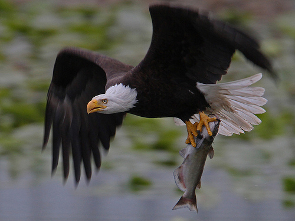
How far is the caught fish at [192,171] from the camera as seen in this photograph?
388 cm

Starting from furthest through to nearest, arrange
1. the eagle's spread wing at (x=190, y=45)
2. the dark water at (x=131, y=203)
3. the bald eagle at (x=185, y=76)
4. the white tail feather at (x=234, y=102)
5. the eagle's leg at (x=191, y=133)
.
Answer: the dark water at (x=131, y=203) < the white tail feather at (x=234, y=102) < the eagle's leg at (x=191, y=133) < the bald eagle at (x=185, y=76) < the eagle's spread wing at (x=190, y=45)

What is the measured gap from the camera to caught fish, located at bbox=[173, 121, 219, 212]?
3.88 metres

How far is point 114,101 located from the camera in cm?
438

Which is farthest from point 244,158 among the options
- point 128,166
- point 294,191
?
point 128,166

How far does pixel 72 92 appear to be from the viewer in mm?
5445

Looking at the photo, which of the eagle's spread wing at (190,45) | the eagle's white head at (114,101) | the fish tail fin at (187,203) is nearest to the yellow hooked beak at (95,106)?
the eagle's white head at (114,101)

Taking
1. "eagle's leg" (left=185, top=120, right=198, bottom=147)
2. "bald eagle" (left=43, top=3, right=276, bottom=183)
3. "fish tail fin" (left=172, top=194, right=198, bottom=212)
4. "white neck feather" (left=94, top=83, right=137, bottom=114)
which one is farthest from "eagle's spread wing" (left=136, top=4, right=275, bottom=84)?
"fish tail fin" (left=172, top=194, right=198, bottom=212)

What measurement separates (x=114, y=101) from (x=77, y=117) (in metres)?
1.10

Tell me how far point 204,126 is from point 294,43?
445 cm

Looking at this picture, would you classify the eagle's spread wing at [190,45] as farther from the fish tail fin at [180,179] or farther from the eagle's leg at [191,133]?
the fish tail fin at [180,179]

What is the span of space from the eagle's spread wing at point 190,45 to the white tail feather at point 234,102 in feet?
0.28

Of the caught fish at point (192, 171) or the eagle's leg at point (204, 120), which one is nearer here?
the caught fish at point (192, 171)

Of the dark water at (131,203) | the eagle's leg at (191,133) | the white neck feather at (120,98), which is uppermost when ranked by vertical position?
the white neck feather at (120,98)

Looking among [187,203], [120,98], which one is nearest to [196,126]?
[120,98]
